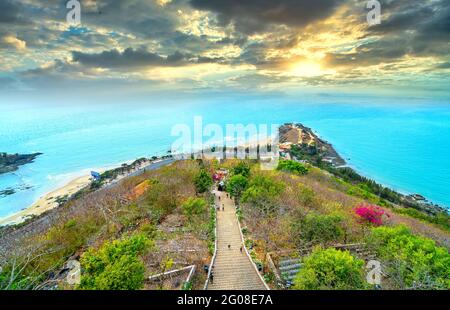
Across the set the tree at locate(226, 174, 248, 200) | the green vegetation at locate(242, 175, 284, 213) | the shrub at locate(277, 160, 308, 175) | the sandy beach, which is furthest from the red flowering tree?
the sandy beach

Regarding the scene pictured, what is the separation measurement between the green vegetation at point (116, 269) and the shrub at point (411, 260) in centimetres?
975

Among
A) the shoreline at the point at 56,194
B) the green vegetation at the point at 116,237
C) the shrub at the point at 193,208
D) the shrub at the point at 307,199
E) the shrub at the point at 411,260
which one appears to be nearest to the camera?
the green vegetation at the point at 116,237

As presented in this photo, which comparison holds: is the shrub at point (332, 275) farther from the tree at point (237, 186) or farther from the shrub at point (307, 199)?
the tree at point (237, 186)

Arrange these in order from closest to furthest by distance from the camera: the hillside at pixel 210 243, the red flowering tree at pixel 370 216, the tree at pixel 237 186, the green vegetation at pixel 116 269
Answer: the green vegetation at pixel 116 269
the hillside at pixel 210 243
the red flowering tree at pixel 370 216
the tree at pixel 237 186

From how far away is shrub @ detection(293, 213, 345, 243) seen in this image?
14156 mm

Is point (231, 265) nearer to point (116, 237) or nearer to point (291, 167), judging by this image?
point (116, 237)

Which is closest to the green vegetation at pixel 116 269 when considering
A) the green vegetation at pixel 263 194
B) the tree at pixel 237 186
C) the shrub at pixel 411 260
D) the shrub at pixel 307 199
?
the green vegetation at pixel 263 194

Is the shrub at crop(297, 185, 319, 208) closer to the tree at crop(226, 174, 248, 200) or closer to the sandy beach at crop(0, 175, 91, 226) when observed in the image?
the tree at crop(226, 174, 248, 200)

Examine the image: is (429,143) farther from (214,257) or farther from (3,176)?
(3,176)

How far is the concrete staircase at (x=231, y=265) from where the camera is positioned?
456 inches

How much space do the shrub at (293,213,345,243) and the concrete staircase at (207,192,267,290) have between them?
134 inches
